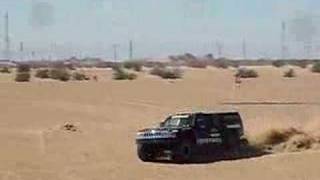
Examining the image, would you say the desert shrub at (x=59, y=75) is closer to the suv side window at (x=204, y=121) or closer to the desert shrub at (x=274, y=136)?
the desert shrub at (x=274, y=136)

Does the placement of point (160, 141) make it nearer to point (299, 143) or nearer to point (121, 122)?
point (299, 143)

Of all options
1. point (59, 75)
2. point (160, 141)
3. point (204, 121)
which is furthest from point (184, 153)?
point (59, 75)

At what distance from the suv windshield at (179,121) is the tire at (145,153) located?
89cm

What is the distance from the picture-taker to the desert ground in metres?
23.4

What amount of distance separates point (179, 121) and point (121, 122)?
678 inches

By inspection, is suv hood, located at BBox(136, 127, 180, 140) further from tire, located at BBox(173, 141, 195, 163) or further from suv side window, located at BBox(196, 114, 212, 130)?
suv side window, located at BBox(196, 114, 212, 130)

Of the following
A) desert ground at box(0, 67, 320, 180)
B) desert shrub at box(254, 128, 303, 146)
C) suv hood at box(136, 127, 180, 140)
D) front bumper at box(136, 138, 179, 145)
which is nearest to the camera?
desert ground at box(0, 67, 320, 180)

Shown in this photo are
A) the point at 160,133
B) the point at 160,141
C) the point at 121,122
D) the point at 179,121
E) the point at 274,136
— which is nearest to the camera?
the point at 160,141

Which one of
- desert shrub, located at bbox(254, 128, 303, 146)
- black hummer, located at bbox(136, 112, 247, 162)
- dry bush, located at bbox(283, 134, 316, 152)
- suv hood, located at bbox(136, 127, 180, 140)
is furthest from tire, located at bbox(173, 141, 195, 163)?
desert shrub, located at bbox(254, 128, 303, 146)

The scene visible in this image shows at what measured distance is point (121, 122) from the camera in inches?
1718

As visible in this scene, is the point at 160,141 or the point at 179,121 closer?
the point at 160,141

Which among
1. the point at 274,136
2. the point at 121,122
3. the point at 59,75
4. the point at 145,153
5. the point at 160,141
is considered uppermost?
the point at 160,141

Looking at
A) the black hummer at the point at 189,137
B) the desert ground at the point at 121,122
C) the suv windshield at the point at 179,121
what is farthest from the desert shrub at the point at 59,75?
the suv windshield at the point at 179,121

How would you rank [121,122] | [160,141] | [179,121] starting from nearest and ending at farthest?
1. [160,141]
2. [179,121]
3. [121,122]
